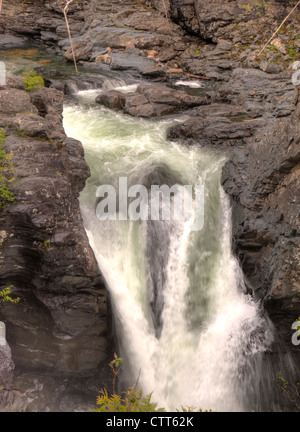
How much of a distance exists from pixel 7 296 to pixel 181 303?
341cm

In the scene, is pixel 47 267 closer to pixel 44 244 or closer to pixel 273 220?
pixel 44 244

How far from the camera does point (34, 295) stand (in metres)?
5.77

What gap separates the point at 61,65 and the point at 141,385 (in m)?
16.4

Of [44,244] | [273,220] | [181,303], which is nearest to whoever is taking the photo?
[44,244]

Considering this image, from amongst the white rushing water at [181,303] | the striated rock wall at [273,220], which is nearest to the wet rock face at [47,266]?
the white rushing water at [181,303]

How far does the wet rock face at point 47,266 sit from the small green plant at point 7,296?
8cm

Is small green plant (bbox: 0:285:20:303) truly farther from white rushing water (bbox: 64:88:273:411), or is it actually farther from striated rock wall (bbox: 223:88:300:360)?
striated rock wall (bbox: 223:88:300:360)

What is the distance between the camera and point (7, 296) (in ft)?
18.3

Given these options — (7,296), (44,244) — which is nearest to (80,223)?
(44,244)

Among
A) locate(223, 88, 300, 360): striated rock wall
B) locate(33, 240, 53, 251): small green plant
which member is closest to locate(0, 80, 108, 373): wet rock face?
locate(33, 240, 53, 251): small green plant

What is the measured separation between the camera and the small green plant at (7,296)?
18.0 ft

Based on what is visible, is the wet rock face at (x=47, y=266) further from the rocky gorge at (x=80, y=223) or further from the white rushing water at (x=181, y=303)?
the white rushing water at (x=181, y=303)
